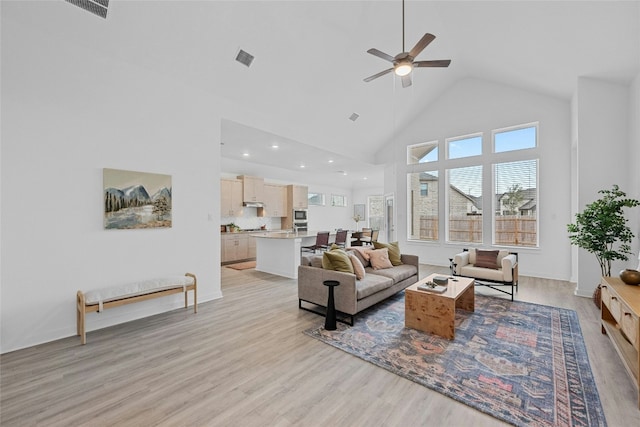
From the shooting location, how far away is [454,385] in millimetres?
2221

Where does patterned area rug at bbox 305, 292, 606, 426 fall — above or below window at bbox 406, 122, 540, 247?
below

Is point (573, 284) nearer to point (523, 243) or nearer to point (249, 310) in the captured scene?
point (523, 243)

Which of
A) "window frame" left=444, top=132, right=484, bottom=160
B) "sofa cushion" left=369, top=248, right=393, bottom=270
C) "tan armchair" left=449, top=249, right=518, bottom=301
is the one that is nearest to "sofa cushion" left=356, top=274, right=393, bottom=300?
"sofa cushion" left=369, top=248, right=393, bottom=270

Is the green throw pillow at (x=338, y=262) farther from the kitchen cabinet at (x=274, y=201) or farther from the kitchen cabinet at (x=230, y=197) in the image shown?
the kitchen cabinet at (x=274, y=201)

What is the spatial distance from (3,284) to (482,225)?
8.06 metres

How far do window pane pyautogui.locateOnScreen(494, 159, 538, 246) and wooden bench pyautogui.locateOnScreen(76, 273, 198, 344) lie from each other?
21.5 ft

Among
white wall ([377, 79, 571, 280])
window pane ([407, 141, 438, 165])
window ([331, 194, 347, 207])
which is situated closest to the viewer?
white wall ([377, 79, 571, 280])

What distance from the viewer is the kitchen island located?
588 centimetres

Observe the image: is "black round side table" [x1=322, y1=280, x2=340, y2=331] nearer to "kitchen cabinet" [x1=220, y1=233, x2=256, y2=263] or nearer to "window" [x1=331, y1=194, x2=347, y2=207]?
"kitchen cabinet" [x1=220, y1=233, x2=256, y2=263]

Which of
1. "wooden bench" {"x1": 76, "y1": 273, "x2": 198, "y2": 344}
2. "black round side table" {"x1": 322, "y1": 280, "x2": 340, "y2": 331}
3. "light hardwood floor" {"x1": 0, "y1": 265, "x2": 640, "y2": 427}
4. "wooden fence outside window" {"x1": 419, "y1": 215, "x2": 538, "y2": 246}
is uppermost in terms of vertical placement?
"wooden fence outside window" {"x1": 419, "y1": 215, "x2": 538, "y2": 246}

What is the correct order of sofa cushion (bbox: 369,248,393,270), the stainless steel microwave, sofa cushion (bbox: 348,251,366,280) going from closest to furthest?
sofa cushion (bbox: 348,251,366,280)
sofa cushion (bbox: 369,248,393,270)
the stainless steel microwave

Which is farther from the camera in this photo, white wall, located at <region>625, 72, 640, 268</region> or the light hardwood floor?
white wall, located at <region>625, 72, 640, 268</region>

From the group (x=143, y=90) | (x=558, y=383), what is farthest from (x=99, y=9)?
(x=558, y=383)

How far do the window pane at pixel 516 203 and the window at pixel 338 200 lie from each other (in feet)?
21.1
